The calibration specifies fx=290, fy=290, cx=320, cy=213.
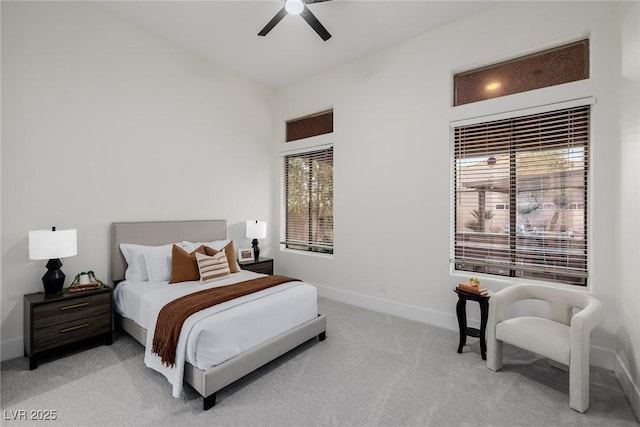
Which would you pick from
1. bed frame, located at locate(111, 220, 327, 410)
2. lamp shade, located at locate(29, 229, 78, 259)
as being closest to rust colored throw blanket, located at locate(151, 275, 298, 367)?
bed frame, located at locate(111, 220, 327, 410)

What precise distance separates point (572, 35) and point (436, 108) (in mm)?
1301

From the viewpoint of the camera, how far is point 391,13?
3238 millimetres

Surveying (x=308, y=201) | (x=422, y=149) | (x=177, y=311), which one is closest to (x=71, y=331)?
(x=177, y=311)

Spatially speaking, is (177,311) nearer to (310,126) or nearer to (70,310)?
(70,310)

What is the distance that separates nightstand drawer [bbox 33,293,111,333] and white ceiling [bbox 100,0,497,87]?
3.11 metres

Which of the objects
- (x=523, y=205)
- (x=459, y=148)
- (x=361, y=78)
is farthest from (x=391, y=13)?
(x=523, y=205)

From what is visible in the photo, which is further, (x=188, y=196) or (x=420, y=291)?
(x=188, y=196)

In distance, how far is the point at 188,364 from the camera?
2098 mm

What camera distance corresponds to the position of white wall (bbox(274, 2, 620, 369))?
256 cm

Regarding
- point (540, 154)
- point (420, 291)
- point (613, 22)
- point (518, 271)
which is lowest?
point (420, 291)

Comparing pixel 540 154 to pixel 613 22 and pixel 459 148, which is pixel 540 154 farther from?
pixel 613 22

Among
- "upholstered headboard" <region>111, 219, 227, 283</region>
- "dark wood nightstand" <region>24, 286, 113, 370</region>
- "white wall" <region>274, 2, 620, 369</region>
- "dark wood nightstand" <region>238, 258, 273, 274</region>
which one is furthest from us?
"dark wood nightstand" <region>238, 258, 273, 274</region>

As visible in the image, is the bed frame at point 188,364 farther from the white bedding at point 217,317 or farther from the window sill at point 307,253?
the window sill at point 307,253

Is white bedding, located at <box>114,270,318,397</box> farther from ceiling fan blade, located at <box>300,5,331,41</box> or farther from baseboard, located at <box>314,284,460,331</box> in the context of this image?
ceiling fan blade, located at <box>300,5,331,41</box>
